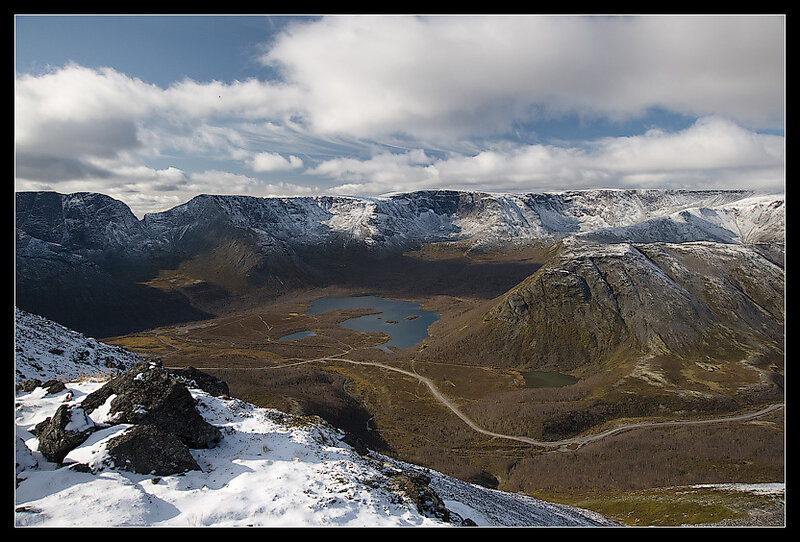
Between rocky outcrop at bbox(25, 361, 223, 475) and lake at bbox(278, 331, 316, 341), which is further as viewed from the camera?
lake at bbox(278, 331, 316, 341)

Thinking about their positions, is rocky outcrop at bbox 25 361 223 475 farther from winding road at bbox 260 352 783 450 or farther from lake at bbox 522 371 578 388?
lake at bbox 522 371 578 388

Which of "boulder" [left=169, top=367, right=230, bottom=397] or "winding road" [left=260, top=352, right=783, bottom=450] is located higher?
"boulder" [left=169, top=367, right=230, bottom=397]

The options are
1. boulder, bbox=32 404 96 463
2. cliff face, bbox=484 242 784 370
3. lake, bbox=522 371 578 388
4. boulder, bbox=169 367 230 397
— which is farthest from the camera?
cliff face, bbox=484 242 784 370

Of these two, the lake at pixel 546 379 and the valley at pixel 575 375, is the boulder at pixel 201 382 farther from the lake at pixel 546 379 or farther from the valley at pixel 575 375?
the lake at pixel 546 379

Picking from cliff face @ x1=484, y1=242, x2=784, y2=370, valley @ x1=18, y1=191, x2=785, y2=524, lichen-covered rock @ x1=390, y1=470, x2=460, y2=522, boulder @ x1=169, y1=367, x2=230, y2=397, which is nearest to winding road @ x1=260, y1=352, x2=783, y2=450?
valley @ x1=18, y1=191, x2=785, y2=524

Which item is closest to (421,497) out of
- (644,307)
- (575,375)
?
(575,375)

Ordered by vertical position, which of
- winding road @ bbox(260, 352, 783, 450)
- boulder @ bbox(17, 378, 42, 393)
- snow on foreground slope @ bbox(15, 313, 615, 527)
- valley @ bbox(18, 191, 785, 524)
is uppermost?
boulder @ bbox(17, 378, 42, 393)
